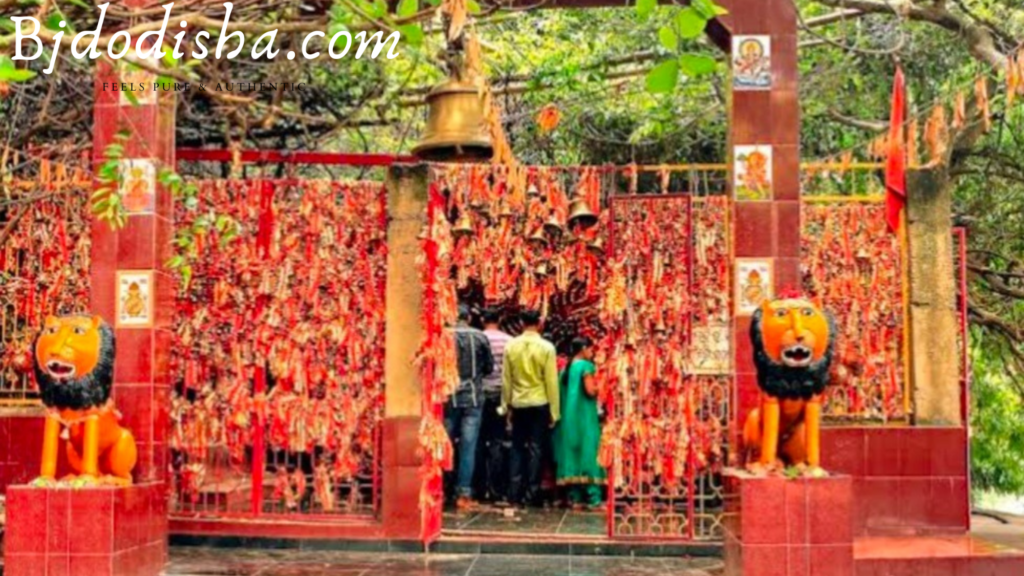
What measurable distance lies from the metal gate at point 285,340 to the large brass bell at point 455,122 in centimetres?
141

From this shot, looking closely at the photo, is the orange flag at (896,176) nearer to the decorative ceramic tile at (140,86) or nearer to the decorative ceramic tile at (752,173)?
the decorative ceramic tile at (752,173)

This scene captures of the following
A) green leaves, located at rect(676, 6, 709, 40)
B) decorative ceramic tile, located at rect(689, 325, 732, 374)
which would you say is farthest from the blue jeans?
green leaves, located at rect(676, 6, 709, 40)

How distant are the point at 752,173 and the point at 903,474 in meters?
2.61

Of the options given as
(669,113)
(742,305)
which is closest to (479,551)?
(742,305)

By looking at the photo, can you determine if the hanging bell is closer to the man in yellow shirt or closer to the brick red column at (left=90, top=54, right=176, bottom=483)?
the man in yellow shirt

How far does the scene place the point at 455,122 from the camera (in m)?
6.85

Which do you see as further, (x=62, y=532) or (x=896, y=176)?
(x=896, y=176)

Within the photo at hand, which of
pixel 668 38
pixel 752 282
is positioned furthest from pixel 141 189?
pixel 668 38

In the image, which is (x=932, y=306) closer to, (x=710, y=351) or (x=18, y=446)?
(x=710, y=351)

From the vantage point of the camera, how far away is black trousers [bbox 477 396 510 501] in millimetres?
10562

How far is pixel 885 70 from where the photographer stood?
37.6ft

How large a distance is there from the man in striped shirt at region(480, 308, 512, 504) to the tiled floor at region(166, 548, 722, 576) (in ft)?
8.49

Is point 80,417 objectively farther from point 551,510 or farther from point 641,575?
point 551,510

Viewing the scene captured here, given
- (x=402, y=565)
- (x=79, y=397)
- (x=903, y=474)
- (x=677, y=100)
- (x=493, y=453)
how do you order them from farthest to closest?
(x=677, y=100) → (x=493, y=453) → (x=903, y=474) → (x=402, y=565) → (x=79, y=397)
